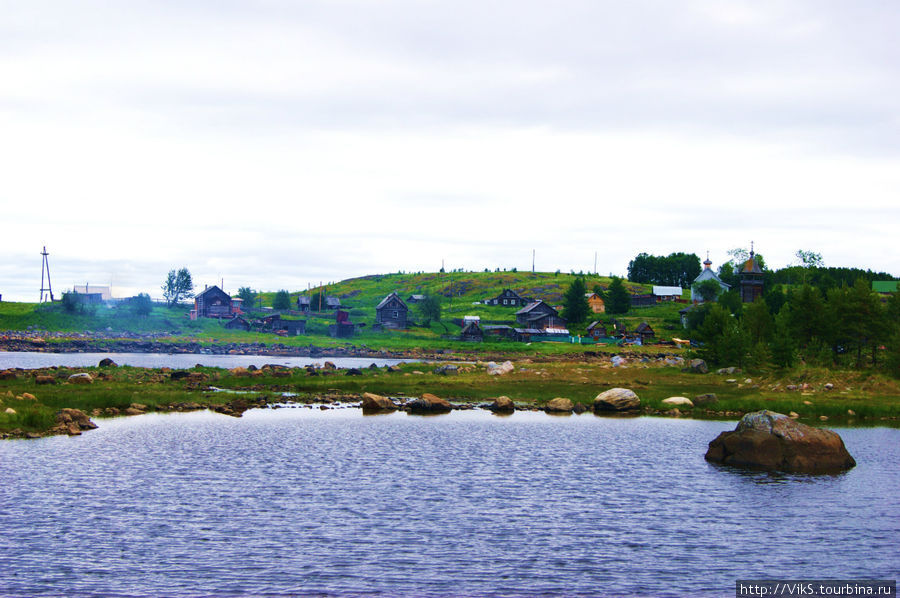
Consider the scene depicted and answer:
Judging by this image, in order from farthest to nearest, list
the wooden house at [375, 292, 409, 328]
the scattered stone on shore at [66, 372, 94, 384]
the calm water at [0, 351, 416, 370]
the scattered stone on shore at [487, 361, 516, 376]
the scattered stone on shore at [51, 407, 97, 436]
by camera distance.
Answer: the wooden house at [375, 292, 409, 328], the calm water at [0, 351, 416, 370], the scattered stone on shore at [487, 361, 516, 376], the scattered stone on shore at [66, 372, 94, 384], the scattered stone on shore at [51, 407, 97, 436]

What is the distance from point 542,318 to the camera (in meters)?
174

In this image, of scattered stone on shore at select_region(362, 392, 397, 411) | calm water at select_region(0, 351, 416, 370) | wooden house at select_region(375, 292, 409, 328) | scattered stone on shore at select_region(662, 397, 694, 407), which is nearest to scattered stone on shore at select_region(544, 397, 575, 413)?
scattered stone on shore at select_region(662, 397, 694, 407)

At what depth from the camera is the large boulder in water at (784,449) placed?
41.3 metres

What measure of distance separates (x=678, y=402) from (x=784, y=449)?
2395 cm

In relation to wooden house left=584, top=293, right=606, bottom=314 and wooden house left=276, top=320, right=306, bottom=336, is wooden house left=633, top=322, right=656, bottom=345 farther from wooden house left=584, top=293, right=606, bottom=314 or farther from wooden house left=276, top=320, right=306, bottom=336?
wooden house left=276, top=320, right=306, bottom=336

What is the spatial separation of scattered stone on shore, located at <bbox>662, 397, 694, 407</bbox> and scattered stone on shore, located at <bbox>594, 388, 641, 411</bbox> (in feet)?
8.44

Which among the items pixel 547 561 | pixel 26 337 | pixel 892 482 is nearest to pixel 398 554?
pixel 547 561

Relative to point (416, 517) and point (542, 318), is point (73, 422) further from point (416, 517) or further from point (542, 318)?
point (542, 318)

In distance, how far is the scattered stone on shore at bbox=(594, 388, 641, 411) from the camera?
64.2 meters

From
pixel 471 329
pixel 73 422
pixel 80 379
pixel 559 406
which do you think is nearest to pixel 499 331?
pixel 471 329

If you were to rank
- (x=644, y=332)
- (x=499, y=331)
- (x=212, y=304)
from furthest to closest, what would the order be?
1. (x=212, y=304)
2. (x=499, y=331)
3. (x=644, y=332)

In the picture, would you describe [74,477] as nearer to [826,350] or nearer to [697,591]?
[697,591]

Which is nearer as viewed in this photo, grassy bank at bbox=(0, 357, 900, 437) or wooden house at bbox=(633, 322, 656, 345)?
grassy bank at bbox=(0, 357, 900, 437)

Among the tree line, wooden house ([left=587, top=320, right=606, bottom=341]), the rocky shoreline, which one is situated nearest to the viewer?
the tree line
